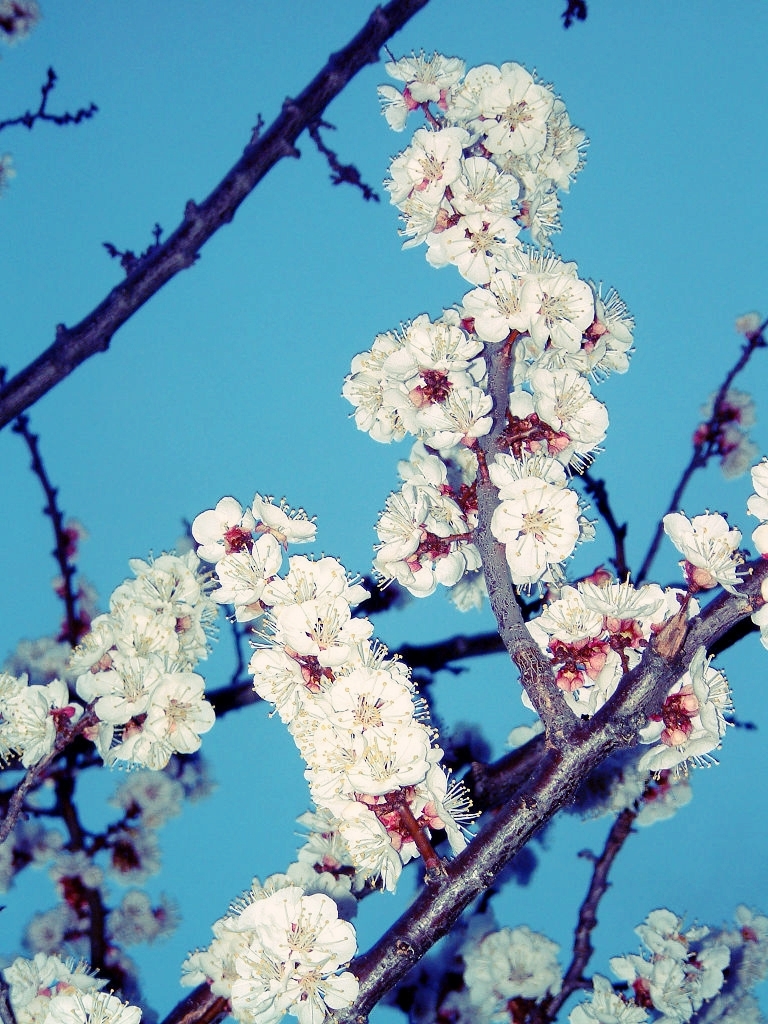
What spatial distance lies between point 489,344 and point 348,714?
74 cm

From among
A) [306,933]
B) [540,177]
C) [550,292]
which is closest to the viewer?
[306,933]

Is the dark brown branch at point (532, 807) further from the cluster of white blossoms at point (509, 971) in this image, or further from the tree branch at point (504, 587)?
the cluster of white blossoms at point (509, 971)

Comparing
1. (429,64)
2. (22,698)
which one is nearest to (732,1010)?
(22,698)

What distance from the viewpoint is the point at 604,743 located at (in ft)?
4.12

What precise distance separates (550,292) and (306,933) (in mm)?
1197

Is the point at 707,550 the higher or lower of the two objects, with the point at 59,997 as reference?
lower

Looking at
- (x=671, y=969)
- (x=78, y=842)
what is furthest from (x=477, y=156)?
(x=78, y=842)

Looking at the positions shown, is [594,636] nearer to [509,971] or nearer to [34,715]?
[34,715]

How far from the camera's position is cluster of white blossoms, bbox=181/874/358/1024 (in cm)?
130

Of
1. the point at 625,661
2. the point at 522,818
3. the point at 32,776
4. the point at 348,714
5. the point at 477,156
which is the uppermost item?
the point at 477,156

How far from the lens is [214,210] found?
7.30 feet

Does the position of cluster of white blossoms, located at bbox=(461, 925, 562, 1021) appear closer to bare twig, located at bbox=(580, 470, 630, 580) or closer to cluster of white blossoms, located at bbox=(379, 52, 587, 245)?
bare twig, located at bbox=(580, 470, 630, 580)

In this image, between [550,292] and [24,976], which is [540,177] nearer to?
[550,292]

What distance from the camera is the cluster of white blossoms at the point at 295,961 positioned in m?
1.30
